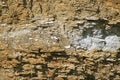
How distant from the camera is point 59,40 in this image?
18.6 ft

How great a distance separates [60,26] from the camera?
571 centimetres

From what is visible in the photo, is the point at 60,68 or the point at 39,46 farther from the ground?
the point at 39,46

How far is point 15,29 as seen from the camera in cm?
577

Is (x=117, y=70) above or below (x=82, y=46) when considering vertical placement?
below

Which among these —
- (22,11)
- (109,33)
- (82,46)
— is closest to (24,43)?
(22,11)

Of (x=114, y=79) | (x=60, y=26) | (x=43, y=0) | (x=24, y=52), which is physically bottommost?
(x=114, y=79)

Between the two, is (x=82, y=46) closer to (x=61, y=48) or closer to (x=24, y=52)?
(x=61, y=48)

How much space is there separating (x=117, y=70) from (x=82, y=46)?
699 mm

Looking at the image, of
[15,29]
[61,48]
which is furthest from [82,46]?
[15,29]

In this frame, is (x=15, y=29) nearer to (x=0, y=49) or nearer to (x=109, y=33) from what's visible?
(x=0, y=49)

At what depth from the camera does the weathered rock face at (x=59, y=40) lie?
18.5 ft

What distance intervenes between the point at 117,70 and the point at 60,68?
0.94m

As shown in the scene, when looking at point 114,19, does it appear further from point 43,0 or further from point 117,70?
point 43,0

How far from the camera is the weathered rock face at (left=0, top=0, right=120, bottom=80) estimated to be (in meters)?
5.64
